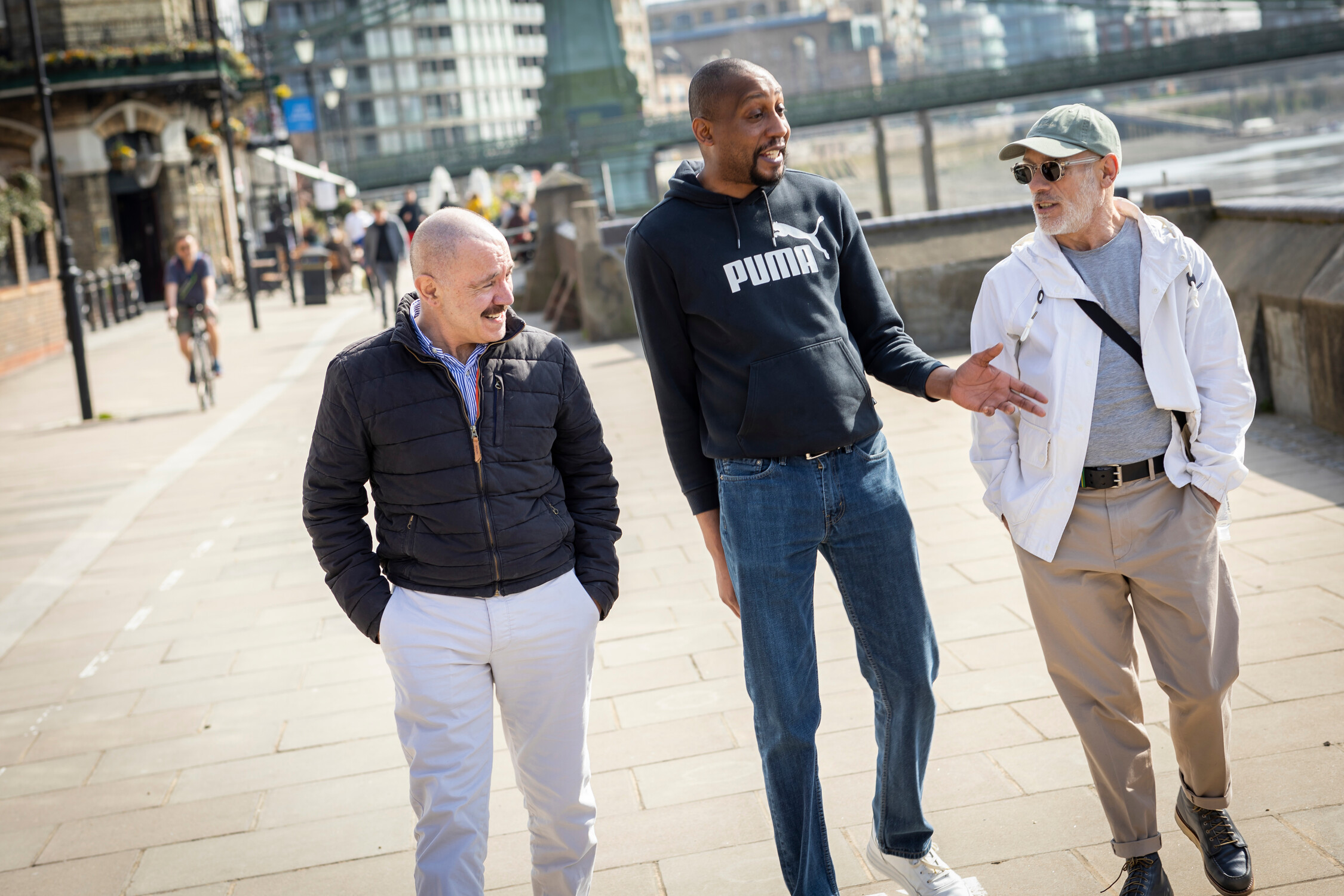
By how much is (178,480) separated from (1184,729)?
8.55 meters

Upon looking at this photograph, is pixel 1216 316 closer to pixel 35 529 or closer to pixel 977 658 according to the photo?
pixel 977 658

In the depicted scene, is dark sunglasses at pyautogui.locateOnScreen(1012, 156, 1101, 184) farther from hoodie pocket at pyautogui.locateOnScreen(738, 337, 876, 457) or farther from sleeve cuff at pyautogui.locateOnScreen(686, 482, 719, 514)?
sleeve cuff at pyautogui.locateOnScreen(686, 482, 719, 514)

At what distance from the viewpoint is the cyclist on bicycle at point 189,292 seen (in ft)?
45.8

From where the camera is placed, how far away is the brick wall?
19703 millimetres

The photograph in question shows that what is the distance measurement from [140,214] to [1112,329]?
38.3m

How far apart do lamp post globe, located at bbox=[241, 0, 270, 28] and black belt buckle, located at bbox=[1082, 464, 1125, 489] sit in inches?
1014

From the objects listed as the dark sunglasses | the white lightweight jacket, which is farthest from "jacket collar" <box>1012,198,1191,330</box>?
the dark sunglasses

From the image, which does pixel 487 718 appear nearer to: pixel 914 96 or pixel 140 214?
pixel 140 214

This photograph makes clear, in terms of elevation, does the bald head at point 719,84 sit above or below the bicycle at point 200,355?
above

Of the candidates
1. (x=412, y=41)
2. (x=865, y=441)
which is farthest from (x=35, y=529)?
(x=412, y=41)

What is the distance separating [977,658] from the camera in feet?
15.4

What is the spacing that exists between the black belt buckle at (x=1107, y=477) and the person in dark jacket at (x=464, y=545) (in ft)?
3.83

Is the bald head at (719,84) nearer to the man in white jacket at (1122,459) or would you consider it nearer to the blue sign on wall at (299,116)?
the man in white jacket at (1122,459)

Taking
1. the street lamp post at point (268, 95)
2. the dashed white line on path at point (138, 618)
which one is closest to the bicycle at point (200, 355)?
the dashed white line on path at point (138, 618)
